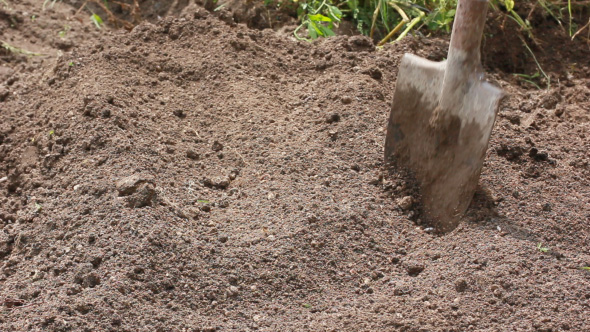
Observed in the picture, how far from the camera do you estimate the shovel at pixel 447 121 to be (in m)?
2.48

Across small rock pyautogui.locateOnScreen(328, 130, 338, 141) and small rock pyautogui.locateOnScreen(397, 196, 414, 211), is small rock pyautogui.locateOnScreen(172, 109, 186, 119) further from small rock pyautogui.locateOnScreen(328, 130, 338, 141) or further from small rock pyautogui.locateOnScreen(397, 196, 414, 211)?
small rock pyautogui.locateOnScreen(397, 196, 414, 211)

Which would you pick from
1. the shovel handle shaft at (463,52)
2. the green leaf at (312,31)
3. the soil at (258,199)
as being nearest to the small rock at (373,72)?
the soil at (258,199)

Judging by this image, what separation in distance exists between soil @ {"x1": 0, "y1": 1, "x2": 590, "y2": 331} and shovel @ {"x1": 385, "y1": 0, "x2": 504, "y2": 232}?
0.07 m

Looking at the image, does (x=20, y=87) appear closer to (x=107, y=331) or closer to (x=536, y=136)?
(x=107, y=331)

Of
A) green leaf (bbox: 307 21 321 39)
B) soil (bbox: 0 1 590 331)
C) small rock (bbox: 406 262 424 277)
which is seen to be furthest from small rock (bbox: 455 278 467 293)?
green leaf (bbox: 307 21 321 39)

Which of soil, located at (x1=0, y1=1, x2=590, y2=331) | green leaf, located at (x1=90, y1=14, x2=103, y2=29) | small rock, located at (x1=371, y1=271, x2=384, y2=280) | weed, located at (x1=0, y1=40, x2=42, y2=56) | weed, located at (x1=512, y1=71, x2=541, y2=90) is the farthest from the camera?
green leaf, located at (x1=90, y1=14, x2=103, y2=29)

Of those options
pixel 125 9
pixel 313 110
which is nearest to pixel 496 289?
pixel 313 110

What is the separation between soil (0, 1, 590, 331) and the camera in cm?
229

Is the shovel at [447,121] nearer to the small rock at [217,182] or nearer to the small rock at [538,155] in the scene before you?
the small rock at [538,155]

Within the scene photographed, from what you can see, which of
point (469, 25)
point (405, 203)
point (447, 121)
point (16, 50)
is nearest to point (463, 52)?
point (469, 25)

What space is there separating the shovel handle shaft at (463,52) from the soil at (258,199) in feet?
1.25

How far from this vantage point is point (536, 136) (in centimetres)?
302

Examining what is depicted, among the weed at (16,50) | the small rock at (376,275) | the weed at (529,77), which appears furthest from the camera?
the weed at (16,50)

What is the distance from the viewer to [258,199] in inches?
106
